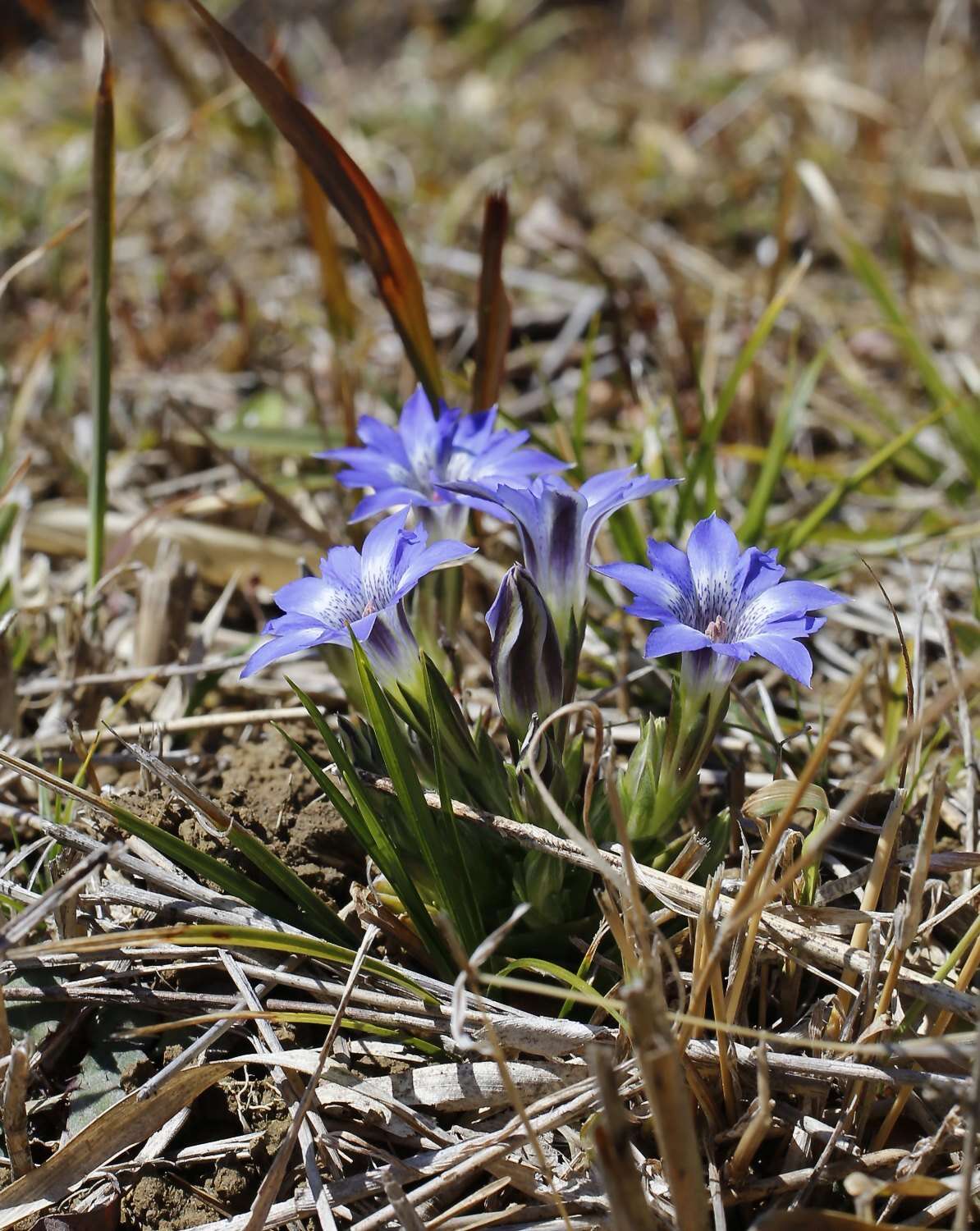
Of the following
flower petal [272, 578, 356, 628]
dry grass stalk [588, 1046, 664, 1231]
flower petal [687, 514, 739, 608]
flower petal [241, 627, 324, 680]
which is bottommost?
dry grass stalk [588, 1046, 664, 1231]

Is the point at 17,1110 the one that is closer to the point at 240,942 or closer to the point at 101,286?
the point at 240,942

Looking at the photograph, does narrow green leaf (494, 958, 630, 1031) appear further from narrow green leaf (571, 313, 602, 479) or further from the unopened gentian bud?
narrow green leaf (571, 313, 602, 479)

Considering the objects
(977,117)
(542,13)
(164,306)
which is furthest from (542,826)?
(542,13)

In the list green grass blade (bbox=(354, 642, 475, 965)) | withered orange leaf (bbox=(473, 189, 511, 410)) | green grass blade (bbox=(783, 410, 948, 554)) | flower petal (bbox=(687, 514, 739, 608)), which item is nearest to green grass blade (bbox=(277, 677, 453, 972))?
green grass blade (bbox=(354, 642, 475, 965))

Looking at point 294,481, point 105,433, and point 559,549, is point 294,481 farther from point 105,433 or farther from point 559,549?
point 559,549

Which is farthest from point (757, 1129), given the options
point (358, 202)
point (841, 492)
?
point (358, 202)
